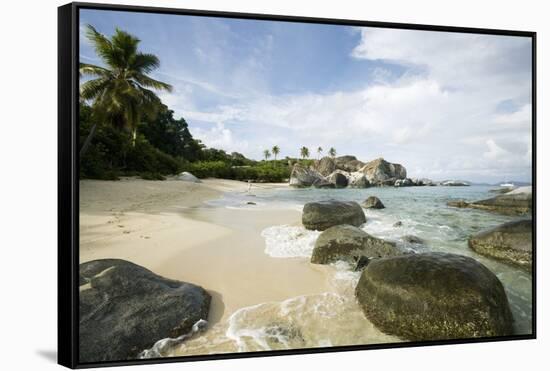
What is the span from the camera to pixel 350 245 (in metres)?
3.08

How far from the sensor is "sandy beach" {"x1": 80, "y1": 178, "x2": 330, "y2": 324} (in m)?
2.61

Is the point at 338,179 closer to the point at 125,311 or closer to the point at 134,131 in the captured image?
the point at 134,131

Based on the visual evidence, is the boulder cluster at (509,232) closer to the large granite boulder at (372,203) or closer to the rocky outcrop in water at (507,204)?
the rocky outcrop in water at (507,204)

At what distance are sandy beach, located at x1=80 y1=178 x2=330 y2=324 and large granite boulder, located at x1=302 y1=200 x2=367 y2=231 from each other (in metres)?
Result: 0.14

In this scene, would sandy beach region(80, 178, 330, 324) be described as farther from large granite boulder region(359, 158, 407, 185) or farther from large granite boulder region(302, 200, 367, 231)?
large granite boulder region(359, 158, 407, 185)

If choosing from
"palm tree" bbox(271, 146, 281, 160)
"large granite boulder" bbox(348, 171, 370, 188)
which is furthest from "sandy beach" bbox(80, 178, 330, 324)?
"large granite boulder" bbox(348, 171, 370, 188)

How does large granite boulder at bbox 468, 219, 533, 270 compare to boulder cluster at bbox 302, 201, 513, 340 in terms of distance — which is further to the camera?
large granite boulder at bbox 468, 219, 533, 270

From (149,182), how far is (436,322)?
2196 mm

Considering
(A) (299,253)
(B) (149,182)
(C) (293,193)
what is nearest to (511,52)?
(C) (293,193)

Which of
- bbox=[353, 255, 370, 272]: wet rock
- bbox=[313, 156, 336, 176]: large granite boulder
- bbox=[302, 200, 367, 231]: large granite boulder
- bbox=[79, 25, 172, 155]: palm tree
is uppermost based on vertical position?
bbox=[79, 25, 172, 155]: palm tree

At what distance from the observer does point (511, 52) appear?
10.6 feet

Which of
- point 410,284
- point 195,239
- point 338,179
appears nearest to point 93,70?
point 195,239

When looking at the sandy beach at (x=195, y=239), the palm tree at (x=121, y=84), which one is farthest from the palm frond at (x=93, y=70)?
the sandy beach at (x=195, y=239)

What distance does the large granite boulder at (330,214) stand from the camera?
3.03 meters
